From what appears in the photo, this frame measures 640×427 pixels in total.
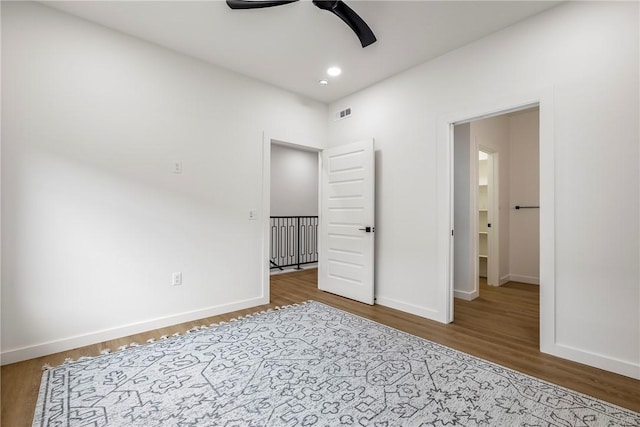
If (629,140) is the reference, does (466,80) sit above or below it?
above

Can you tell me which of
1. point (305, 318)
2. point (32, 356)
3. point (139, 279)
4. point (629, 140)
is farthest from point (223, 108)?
point (629, 140)

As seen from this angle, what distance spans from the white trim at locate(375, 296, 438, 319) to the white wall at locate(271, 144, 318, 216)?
3696 millimetres

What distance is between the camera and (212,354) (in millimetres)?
2416

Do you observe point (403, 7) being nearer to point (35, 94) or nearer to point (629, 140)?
point (629, 140)

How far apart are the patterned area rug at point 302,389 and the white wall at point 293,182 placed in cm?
443

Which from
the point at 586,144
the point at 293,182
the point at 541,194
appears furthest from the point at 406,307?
the point at 293,182

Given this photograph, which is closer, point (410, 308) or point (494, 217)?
point (410, 308)

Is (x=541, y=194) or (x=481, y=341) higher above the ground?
(x=541, y=194)

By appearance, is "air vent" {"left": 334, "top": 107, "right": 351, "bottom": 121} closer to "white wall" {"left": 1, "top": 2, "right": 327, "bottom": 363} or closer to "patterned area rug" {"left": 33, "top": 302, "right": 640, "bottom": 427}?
"white wall" {"left": 1, "top": 2, "right": 327, "bottom": 363}

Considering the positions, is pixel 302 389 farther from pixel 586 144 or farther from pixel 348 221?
pixel 586 144

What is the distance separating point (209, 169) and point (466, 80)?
9.38ft

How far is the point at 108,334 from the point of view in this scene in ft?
8.87

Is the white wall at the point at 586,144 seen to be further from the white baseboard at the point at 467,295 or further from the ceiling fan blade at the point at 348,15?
the white baseboard at the point at 467,295

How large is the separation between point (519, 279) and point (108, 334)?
5785mm
